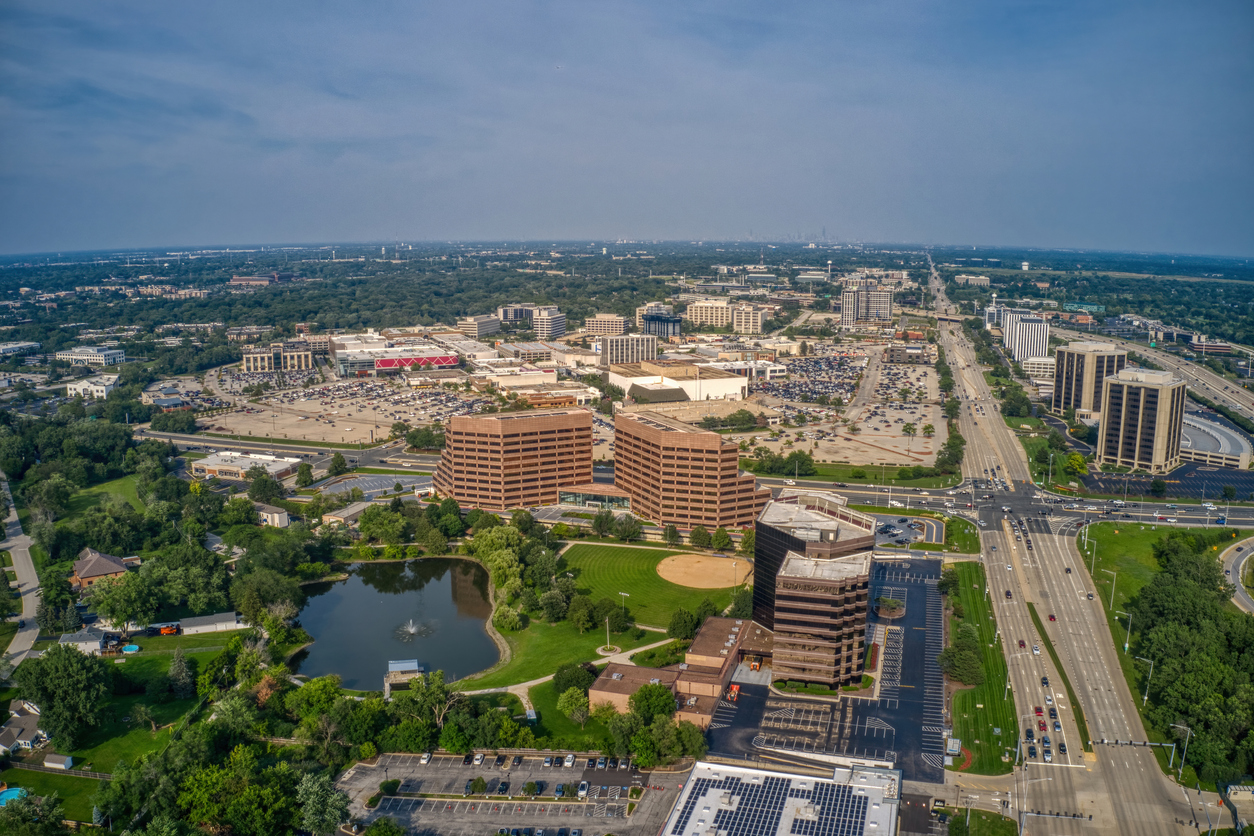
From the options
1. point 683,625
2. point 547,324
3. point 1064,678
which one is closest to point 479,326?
point 547,324

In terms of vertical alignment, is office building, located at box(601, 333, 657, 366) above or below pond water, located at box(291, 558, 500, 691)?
above

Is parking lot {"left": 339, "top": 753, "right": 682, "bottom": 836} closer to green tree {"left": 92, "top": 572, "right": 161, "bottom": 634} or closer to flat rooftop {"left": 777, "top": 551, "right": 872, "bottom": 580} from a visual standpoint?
flat rooftop {"left": 777, "top": 551, "right": 872, "bottom": 580}

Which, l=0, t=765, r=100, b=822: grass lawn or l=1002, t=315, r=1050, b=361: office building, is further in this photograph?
l=1002, t=315, r=1050, b=361: office building

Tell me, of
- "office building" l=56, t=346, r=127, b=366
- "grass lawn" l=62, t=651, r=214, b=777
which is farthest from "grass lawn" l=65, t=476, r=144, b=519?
"office building" l=56, t=346, r=127, b=366

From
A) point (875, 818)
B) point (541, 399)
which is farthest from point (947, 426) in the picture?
point (875, 818)

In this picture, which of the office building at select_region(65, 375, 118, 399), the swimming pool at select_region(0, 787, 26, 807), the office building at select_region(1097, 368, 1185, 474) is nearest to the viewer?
the swimming pool at select_region(0, 787, 26, 807)

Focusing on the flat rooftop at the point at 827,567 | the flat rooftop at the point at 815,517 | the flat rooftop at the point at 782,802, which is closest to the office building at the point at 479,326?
the flat rooftop at the point at 815,517

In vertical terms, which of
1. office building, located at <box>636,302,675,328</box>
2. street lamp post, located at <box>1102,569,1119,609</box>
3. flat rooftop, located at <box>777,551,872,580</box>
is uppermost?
office building, located at <box>636,302,675,328</box>
